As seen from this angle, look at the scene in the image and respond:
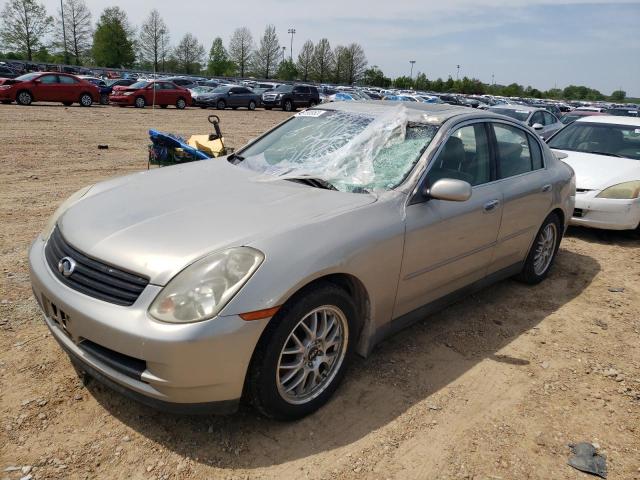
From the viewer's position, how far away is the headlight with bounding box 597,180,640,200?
247 inches

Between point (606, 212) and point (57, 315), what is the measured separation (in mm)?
6231

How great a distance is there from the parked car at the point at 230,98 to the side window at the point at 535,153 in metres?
26.1

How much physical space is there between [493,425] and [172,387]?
1773 millimetres

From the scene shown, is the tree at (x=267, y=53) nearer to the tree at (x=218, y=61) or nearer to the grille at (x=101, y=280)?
the tree at (x=218, y=61)

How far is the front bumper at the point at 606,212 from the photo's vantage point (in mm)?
6250

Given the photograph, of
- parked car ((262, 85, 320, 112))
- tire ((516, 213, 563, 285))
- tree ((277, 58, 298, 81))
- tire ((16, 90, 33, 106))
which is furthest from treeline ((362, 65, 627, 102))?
tire ((516, 213, 563, 285))

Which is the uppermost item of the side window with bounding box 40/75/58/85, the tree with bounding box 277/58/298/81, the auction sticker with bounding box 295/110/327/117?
the tree with bounding box 277/58/298/81

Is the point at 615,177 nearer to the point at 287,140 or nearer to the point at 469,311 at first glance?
the point at 469,311

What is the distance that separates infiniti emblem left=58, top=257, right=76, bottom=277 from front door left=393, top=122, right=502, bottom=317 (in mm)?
1792

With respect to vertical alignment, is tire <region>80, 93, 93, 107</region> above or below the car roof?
below

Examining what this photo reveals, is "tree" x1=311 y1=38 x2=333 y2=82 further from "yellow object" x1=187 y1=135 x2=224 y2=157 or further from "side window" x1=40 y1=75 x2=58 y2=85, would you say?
"yellow object" x1=187 y1=135 x2=224 y2=157

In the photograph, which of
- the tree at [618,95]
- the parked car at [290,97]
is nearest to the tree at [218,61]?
the parked car at [290,97]

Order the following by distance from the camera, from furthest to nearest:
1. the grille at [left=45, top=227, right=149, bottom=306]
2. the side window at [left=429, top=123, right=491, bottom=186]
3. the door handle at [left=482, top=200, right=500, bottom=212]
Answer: the door handle at [left=482, top=200, right=500, bottom=212]
the side window at [left=429, top=123, right=491, bottom=186]
the grille at [left=45, top=227, right=149, bottom=306]

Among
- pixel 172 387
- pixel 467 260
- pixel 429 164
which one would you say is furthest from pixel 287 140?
pixel 172 387
